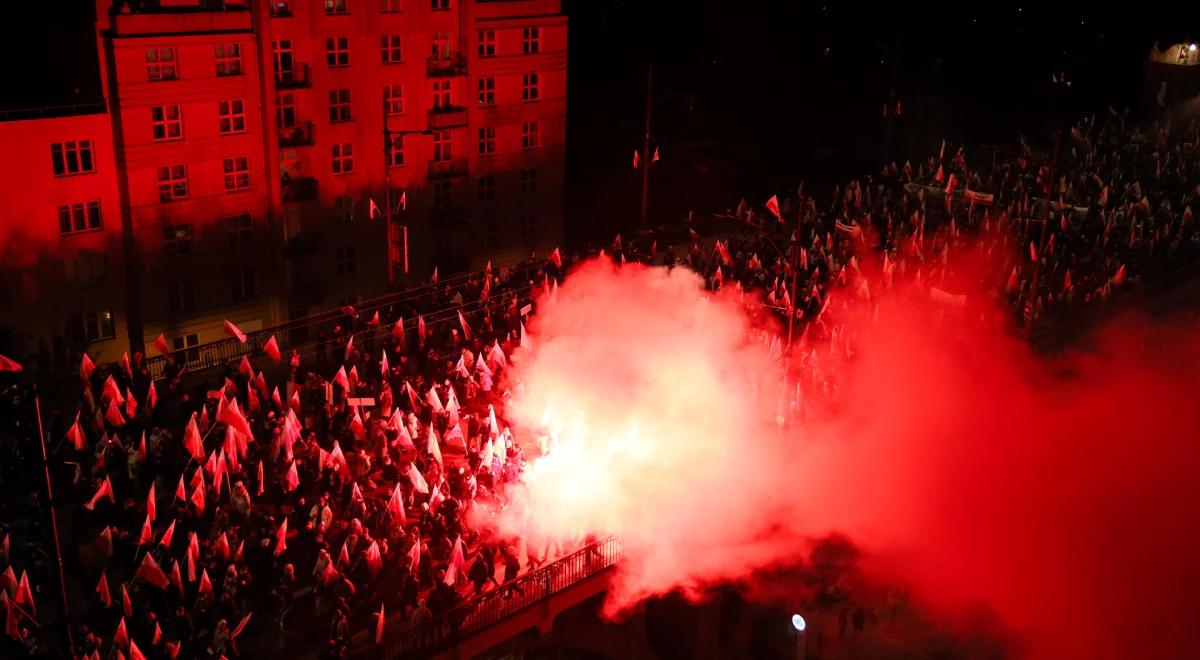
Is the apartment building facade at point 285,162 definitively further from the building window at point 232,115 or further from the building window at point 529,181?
the building window at point 529,181

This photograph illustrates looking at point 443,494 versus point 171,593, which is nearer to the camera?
point 171,593

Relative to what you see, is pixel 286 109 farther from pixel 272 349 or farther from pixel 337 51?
pixel 272 349

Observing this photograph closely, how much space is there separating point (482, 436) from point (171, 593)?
6.00 m

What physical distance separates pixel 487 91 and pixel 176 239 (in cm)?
994

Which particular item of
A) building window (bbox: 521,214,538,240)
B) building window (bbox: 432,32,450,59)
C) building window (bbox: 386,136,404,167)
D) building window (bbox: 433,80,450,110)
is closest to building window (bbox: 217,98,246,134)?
building window (bbox: 386,136,404,167)

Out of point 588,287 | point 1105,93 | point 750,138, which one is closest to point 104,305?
point 588,287

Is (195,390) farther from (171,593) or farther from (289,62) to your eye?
(289,62)

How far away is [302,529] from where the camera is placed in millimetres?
17703

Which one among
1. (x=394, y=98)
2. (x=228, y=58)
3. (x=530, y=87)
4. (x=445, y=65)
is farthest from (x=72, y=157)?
(x=530, y=87)

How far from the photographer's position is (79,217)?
27.0 metres

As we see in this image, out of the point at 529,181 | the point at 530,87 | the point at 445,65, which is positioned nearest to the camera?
the point at 445,65

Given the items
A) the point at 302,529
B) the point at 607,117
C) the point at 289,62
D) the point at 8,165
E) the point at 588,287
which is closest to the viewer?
the point at 302,529

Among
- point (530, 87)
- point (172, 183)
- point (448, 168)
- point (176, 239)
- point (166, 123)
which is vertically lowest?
point (176, 239)

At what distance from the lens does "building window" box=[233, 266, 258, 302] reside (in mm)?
30156
